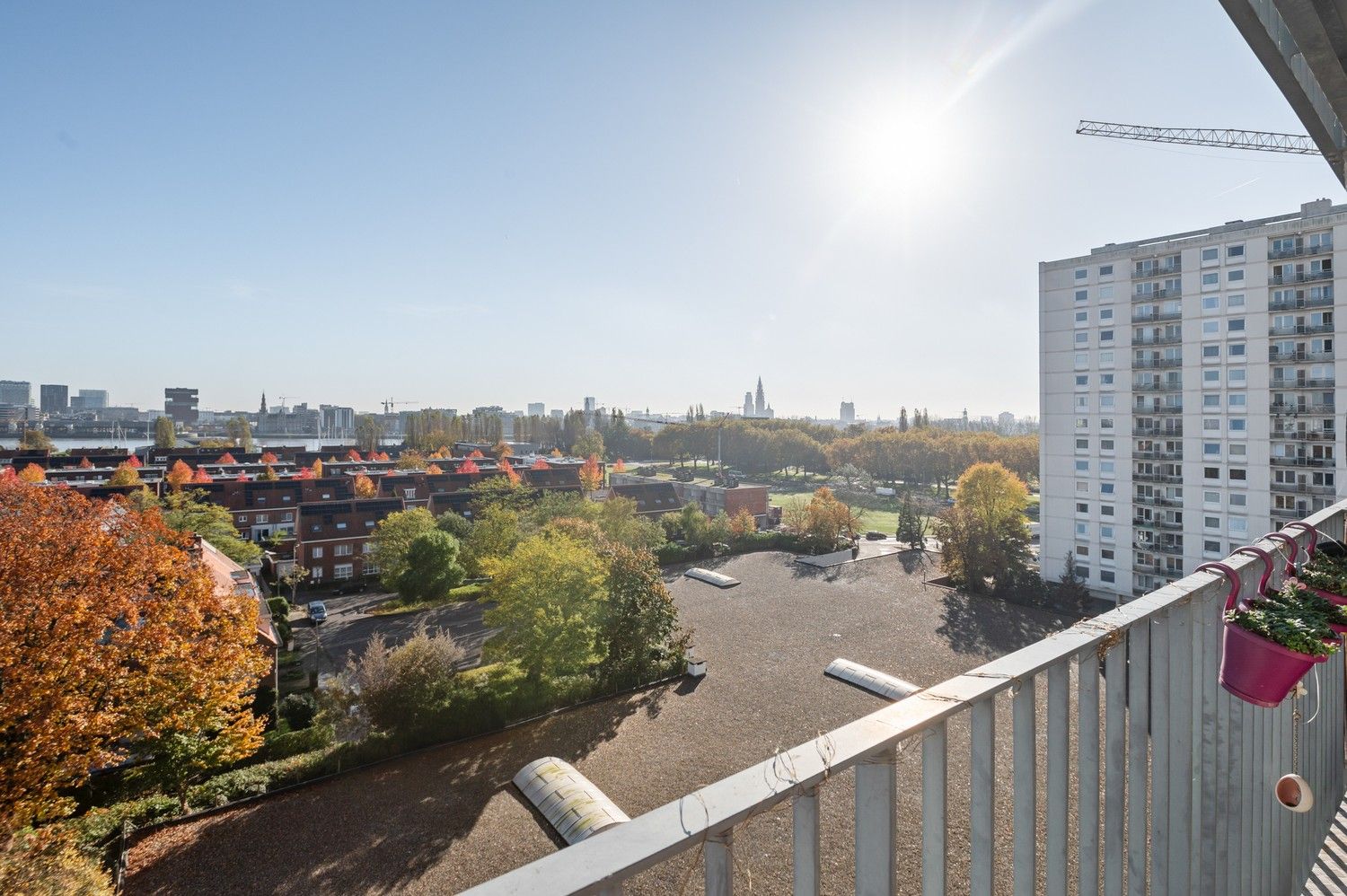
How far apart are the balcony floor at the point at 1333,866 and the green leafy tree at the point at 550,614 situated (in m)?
11.9

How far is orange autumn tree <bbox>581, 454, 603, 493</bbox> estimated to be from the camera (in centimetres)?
4066

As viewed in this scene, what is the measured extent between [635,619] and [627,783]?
4409 millimetres

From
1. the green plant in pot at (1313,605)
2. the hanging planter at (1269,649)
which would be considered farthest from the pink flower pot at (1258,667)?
the green plant in pot at (1313,605)

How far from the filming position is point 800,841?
957mm

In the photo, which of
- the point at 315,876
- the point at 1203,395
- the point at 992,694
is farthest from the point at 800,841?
the point at 1203,395

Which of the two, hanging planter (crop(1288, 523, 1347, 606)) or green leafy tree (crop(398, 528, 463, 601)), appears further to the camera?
green leafy tree (crop(398, 528, 463, 601))

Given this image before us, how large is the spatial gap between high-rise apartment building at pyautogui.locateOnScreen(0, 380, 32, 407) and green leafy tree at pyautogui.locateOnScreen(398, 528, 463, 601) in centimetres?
17096

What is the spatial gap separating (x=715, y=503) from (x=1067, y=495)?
19.1 m

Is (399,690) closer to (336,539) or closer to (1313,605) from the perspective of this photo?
(1313,605)

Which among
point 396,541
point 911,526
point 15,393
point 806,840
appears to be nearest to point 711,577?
point 911,526

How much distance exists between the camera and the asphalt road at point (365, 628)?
1766 centimetres

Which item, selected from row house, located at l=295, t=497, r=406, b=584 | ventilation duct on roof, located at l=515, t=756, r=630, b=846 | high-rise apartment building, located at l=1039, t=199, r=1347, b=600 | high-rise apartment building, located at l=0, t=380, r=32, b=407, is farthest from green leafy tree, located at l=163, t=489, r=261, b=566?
high-rise apartment building, located at l=0, t=380, r=32, b=407

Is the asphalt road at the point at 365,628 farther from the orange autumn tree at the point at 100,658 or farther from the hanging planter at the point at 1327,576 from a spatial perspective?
the hanging planter at the point at 1327,576

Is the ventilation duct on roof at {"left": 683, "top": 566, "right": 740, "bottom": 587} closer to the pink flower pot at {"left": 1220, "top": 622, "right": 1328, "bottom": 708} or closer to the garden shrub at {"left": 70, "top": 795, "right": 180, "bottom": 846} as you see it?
the garden shrub at {"left": 70, "top": 795, "right": 180, "bottom": 846}
